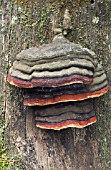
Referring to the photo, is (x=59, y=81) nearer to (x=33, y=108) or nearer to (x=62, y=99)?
(x=62, y=99)

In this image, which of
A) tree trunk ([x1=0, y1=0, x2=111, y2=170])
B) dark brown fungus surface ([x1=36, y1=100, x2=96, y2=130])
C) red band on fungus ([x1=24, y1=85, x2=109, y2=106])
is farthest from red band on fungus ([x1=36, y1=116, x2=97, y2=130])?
tree trunk ([x1=0, y1=0, x2=111, y2=170])

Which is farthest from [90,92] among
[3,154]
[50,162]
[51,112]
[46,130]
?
[3,154]

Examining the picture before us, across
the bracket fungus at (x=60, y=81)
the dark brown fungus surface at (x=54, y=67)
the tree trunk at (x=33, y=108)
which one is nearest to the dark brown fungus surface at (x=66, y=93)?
the bracket fungus at (x=60, y=81)

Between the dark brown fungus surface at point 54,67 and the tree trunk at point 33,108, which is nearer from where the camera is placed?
the dark brown fungus surface at point 54,67

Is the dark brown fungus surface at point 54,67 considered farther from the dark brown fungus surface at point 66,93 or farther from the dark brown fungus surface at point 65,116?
the dark brown fungus surface at point 65,116

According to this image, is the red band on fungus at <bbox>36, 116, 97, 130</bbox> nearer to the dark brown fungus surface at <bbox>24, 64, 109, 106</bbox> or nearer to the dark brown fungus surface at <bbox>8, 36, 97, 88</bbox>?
the dark brown fungus surface at <bbox>24, 64, 109, 106</bbox>

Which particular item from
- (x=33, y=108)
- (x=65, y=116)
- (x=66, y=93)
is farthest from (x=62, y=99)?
(x=33, y=108)
